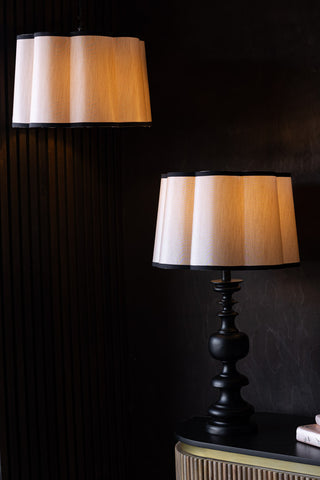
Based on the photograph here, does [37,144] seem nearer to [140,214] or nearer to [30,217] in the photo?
[30,217]

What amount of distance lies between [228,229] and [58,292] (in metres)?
0.57

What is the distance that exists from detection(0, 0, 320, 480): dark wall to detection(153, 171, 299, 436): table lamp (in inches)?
10.5

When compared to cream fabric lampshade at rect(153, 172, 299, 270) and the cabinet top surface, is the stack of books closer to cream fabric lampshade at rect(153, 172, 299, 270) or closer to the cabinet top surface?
the cabinet top surface

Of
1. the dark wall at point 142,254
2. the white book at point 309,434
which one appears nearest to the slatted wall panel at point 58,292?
the dark wall at point 142,254

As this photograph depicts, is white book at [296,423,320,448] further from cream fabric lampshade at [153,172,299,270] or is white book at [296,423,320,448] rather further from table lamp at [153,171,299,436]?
cream fabric lampshade at [153,172,299,270]

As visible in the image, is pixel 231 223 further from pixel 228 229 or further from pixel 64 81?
pixel 64 81

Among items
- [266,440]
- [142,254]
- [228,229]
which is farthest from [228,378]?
[142,254]

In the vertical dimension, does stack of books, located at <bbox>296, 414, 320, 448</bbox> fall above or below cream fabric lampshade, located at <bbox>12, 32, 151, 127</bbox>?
below

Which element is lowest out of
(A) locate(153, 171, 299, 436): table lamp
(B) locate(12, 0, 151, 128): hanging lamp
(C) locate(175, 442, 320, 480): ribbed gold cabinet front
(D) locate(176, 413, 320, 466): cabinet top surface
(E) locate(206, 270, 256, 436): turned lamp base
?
(C) locate(175, 442, 320, 480): ribbed gold cabinet front

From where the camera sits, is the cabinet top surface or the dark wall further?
the dark wall

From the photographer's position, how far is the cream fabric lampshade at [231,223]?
77.7 inches

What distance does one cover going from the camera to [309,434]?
2.00m

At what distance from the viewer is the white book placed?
1983mm

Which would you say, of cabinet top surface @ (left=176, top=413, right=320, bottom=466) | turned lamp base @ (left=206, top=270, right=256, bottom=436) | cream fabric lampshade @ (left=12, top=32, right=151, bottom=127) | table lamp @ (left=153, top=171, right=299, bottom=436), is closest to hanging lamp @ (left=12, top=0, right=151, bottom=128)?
cream fabric lampshade @ (left=12, top=32, right=151, bottom=127)
